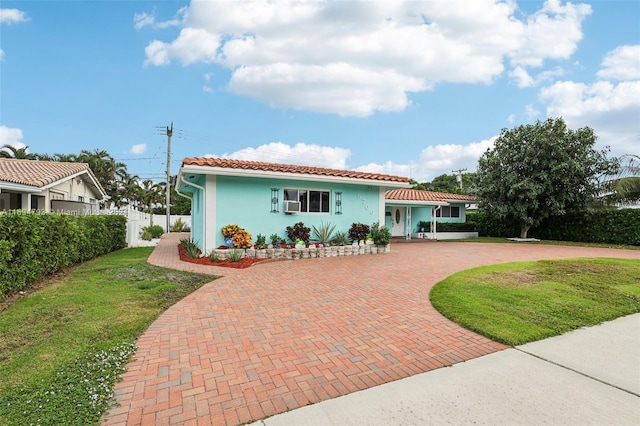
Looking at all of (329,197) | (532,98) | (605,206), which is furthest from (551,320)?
(605,206)

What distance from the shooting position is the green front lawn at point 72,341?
105 inches

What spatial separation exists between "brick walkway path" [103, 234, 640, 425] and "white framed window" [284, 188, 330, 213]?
591 centimetres

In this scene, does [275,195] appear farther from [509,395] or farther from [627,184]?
[627,184]

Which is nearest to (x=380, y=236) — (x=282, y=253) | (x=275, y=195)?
(x=282, y=253)

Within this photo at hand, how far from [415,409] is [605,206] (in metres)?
22.7

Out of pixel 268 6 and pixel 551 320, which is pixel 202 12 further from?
pixel 551 320

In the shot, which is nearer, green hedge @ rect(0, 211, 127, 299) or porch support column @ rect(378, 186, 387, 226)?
green hedge @ rect(0, 211, 127, 299)

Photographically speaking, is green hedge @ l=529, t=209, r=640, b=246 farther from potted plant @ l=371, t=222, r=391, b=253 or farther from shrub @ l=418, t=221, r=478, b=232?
potted plant @ l=371, t=222, r=391, b=253

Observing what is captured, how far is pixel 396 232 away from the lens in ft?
74.4

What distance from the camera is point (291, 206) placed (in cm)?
1239

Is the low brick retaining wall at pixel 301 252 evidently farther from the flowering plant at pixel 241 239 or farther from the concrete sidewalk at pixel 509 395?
the concrete sidewalk at pixel 509 395

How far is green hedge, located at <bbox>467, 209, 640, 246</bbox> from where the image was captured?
17375mm

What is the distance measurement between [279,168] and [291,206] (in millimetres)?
1536

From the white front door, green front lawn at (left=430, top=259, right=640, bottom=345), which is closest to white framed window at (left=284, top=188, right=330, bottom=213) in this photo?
green front lawn at (left=430, top=259, right=640, bottom=345)
